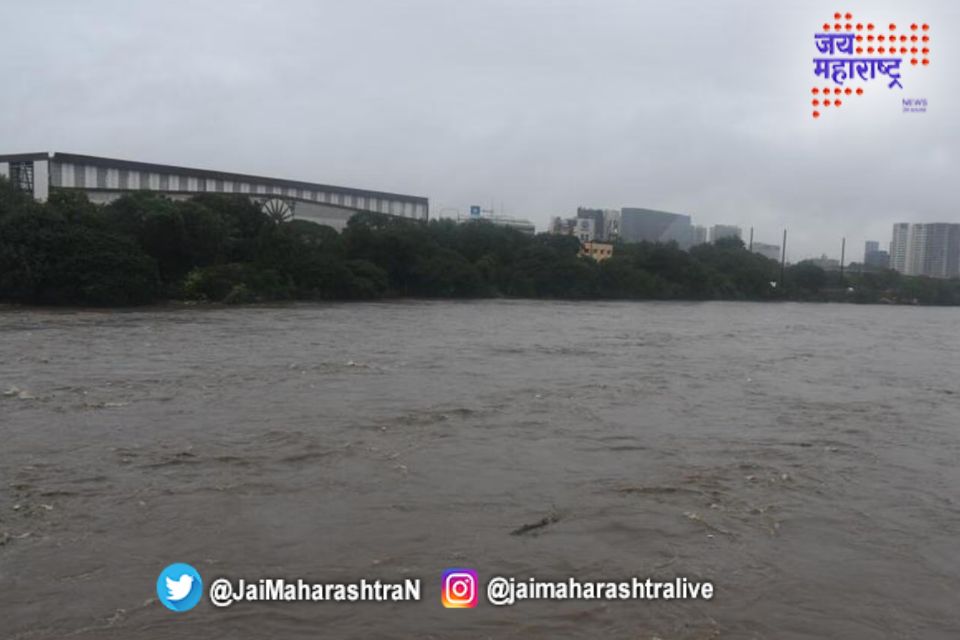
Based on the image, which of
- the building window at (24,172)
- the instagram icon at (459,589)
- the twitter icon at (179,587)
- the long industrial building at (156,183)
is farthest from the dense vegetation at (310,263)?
the instagram icon at (459,589)

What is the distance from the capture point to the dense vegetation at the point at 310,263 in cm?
2562

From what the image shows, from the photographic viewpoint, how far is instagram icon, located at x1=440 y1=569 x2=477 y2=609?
3.79 metres

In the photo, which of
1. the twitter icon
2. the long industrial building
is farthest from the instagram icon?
the long industrial building

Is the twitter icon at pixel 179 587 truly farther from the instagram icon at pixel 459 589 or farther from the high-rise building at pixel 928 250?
the high-rise building at pixel 928 250

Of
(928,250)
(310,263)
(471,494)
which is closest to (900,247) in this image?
(928,250)

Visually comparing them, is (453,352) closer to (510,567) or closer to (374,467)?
(374,467)

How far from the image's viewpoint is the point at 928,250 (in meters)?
70.8

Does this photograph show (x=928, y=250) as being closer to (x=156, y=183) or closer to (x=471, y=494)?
(x=156, y=183)

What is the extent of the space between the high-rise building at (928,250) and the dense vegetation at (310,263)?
487 inches

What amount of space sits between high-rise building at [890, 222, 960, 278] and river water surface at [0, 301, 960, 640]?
6550 cm

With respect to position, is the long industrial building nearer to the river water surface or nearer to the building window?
the building window

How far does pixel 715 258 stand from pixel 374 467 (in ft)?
185

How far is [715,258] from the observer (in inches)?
2334

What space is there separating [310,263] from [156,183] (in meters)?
13.9
